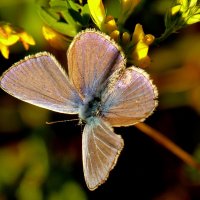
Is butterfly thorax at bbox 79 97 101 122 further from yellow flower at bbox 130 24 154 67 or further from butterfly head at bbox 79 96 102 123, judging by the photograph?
yellow flower at bbox 130 24 154 67

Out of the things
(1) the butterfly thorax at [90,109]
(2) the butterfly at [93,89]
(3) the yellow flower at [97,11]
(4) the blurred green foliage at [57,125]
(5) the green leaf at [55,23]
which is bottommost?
(4) the blurred green foliage at [57,125]

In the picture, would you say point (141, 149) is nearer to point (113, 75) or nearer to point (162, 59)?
point (162, 59)

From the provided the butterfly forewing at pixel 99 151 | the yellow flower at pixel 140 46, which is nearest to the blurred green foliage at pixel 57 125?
the yellow flower at pixel 140 46

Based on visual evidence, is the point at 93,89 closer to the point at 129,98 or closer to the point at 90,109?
the point at 90,109

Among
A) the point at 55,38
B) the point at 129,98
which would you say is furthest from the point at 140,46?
the point at 55,38

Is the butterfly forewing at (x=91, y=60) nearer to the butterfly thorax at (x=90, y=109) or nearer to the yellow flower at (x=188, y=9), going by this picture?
the butterfly thorax at (x=90, y=109)

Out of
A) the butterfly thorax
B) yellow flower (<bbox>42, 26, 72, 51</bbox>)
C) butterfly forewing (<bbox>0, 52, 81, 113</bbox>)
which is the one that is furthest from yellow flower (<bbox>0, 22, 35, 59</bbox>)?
the butterfly thorax

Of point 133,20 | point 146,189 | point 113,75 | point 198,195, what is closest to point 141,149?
point 146,189
